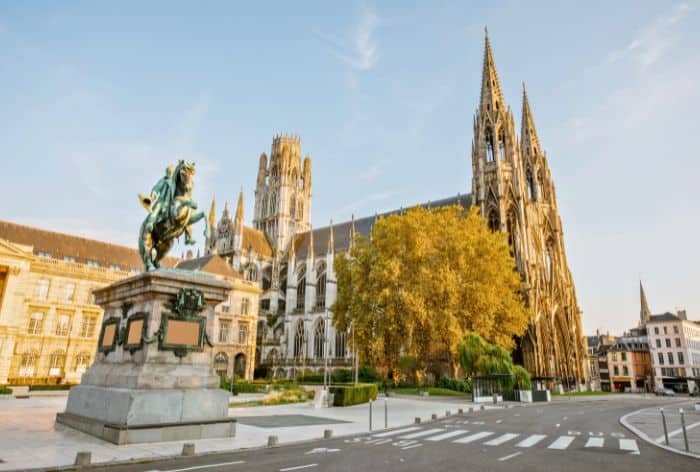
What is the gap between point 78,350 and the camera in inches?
1425

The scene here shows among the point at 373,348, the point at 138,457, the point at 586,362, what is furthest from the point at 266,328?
the point at 138,457

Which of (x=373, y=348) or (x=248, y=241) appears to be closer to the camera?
(x=373, y=348)

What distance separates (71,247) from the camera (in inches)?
1692

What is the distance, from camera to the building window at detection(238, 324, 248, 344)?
43125 mm

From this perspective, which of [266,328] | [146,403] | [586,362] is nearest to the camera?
[146,403]

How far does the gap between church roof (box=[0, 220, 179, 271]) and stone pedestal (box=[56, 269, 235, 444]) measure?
38.0 m

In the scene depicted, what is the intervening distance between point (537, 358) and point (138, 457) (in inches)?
1468

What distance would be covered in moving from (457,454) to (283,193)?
64900 mm

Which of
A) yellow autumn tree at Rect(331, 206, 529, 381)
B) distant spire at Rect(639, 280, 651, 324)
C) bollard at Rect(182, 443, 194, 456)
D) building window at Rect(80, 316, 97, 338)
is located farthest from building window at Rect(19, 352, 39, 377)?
distant spire at Rect(639, 280, 651, 324)

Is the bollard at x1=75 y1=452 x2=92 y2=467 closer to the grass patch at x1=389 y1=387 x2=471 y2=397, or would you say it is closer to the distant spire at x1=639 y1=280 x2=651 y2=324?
the grass patch at x1=389 y1=387 x2=471 y2=397

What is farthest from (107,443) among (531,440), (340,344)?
(340,344)

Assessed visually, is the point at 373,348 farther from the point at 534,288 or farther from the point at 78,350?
the point at 78,350

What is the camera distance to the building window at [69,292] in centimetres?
3681

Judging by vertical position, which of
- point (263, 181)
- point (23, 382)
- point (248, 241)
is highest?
point (263, 181)
